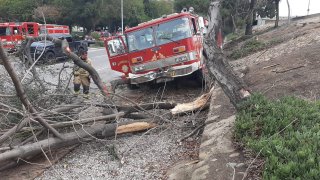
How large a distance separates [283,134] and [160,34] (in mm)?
6165

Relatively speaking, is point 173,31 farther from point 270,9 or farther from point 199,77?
point 270,9

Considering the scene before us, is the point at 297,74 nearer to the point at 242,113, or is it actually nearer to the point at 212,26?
the point at 212,26

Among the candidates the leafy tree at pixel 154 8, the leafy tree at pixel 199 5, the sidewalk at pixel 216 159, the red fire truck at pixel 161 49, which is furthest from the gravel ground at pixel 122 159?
the leafy tree at pixel 154 8

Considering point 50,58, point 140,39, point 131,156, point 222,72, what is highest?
point 140,39

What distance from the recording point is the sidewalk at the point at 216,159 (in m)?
4.08

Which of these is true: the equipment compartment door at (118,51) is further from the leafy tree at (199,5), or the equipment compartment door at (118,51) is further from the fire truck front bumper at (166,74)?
the leafy tree at (199,5)

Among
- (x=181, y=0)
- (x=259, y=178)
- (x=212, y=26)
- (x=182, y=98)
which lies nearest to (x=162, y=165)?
(x=259, y=178)

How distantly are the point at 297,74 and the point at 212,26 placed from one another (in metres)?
2.32

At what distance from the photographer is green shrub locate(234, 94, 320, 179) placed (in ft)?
11.0

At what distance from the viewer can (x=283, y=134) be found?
13.6 feet

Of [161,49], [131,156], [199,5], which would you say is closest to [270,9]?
[199,5]

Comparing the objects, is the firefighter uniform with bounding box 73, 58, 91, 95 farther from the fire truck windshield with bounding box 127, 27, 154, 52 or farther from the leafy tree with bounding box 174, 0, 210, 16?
the leafy tree with bounding box 174, 0, 210, 16

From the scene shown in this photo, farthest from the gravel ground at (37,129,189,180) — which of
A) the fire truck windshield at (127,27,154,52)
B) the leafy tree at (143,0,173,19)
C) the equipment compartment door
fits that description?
the leafy tree at (143,0,173,19)

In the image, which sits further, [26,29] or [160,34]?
[26,29]
